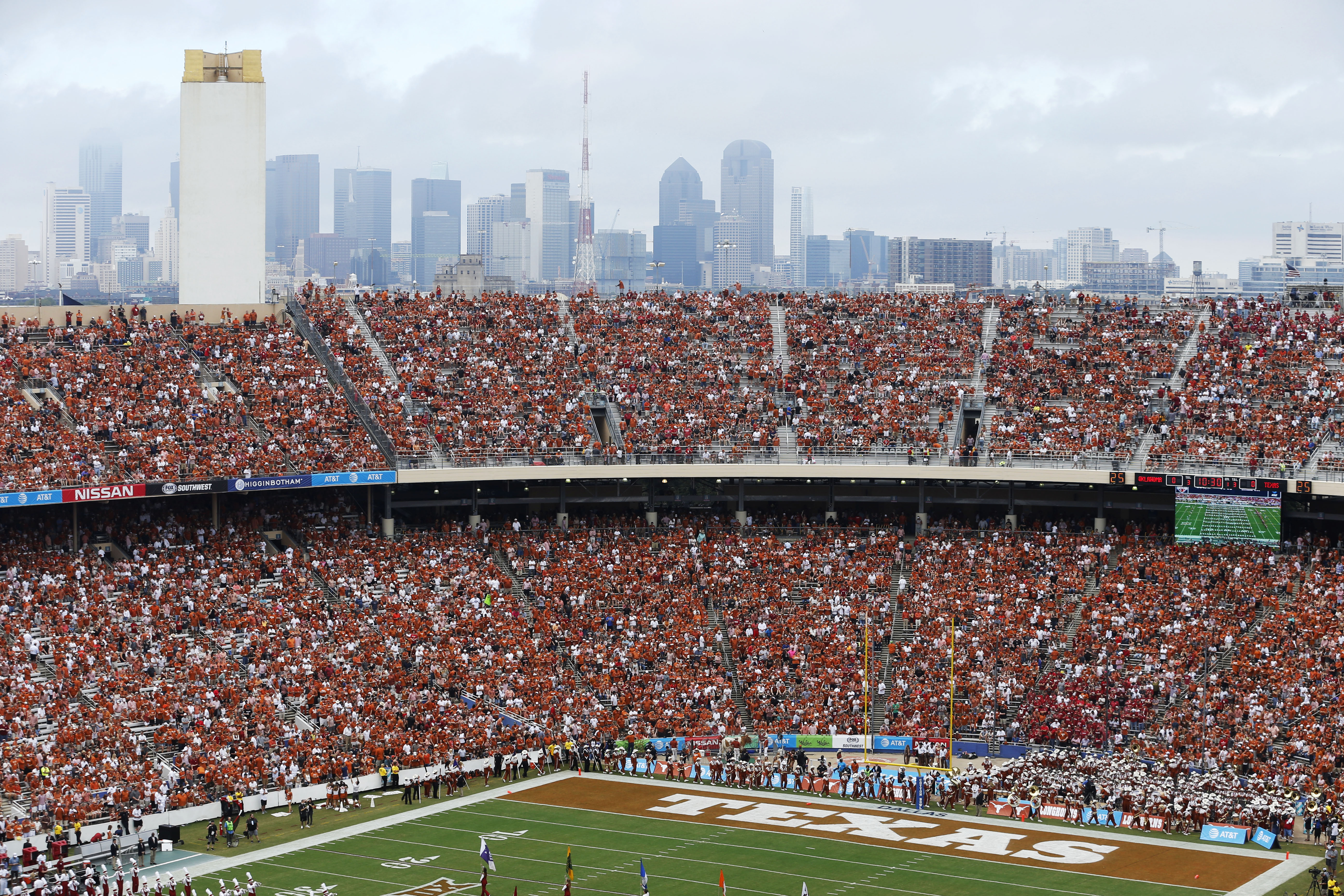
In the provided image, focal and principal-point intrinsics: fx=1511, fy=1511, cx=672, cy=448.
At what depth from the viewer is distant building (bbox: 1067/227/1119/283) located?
174250mm

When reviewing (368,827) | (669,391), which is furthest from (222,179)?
(368,827)

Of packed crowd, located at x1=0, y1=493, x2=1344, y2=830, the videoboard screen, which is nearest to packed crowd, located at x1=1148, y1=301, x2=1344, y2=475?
the videoboard screen

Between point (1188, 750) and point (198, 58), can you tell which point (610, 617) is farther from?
point (198, 58)

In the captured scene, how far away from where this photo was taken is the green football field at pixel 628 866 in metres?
30.8

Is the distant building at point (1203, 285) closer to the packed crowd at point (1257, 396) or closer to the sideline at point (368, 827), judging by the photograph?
the packed crowd at point (1257, 396)

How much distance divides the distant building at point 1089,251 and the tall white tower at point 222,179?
376 ft

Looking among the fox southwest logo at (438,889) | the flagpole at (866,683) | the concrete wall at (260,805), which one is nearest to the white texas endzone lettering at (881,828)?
the flagpole at (866,683)

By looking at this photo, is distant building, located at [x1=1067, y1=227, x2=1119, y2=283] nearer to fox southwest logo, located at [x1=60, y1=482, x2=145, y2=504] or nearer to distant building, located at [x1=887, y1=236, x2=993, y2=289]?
distant building, located at [x1=887, y1=236, x2=993, y2=289]

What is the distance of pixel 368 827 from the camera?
35969 millimetres

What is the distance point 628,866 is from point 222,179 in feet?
120

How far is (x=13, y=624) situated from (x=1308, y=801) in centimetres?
3332

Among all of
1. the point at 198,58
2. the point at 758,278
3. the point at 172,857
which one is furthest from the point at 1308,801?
the point at 758,278

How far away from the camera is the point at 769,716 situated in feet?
143

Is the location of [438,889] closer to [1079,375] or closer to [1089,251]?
[1079,375]
